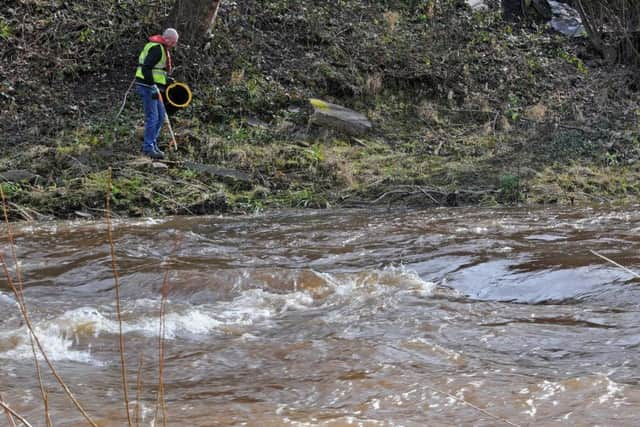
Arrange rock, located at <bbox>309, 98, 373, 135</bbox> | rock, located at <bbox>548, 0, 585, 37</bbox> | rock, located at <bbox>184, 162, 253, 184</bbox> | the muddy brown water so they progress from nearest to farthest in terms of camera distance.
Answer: the muddy brown water → rock, located at <bbox>184, 162, 253, 184</bbox> → rock, located at <bbox>309, 98, 373, 135</bbox> → rock, located at <bbox>548, 0, 585, 37</bbox>

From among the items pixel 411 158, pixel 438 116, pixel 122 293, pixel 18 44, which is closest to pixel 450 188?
pixel 411 158

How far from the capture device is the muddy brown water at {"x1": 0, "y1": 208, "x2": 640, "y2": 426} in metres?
3.54

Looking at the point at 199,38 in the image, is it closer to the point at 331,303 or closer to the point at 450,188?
the point at 450,188

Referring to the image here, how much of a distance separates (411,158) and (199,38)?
4801 mm

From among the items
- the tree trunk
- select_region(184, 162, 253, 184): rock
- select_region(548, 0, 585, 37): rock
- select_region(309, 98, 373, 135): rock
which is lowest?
select_region(184, 162, 253, 184): rock

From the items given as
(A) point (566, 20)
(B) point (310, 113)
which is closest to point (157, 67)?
(B) point (310, 113)

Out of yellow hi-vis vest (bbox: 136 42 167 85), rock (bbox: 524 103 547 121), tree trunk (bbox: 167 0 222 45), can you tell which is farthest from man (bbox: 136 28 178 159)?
rock (bbox: 524 103 547 121)

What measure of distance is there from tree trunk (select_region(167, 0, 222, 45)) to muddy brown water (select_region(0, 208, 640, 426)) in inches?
253

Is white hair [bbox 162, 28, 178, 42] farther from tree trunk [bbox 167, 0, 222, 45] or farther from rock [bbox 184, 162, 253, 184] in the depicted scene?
tree trunk [bbox 167, 0, 222, 45]

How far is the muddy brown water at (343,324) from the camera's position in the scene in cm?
354

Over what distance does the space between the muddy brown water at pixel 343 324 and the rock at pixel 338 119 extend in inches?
183

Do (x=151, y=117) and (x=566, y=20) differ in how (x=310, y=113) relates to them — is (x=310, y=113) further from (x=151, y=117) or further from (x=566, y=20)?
(x=566, y=20)

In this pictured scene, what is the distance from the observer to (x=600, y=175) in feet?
37.2

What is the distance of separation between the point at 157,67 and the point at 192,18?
132 inches
